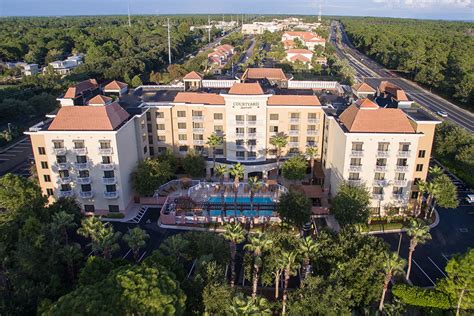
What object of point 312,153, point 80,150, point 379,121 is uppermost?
point 379,121

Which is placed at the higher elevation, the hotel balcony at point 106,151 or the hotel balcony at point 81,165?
the hotel balcony at point 106,151

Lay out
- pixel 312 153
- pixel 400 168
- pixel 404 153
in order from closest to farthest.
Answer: pixel 404 153
pixel 400 168
pixel 312 153

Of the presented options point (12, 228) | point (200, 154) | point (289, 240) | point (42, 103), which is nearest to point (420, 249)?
point (289, 240)

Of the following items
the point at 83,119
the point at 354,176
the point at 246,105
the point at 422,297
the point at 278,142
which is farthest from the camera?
the point at 246,105

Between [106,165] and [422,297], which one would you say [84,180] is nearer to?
[106,165]

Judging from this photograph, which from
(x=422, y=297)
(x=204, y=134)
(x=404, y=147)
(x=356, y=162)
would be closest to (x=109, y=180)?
(x=204, y=134)

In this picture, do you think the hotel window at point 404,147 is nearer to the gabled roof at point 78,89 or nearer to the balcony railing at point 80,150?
the balcony railing at point 80,150

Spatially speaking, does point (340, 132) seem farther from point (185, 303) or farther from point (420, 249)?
point (185, 303)

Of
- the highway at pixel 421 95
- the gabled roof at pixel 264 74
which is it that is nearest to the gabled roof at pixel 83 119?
the gabled roof at pixel 264 74
